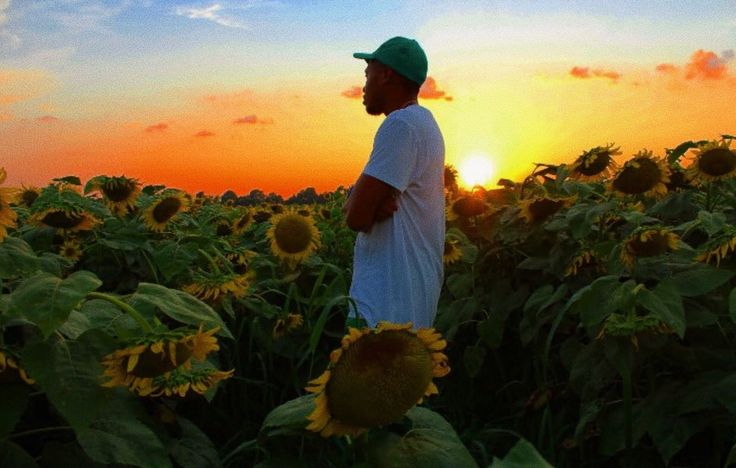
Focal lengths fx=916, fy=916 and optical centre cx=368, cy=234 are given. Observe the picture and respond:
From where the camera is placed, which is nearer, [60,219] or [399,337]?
[399,337]

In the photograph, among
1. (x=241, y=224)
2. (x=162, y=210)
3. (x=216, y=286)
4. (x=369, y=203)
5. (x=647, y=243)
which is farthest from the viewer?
(x=241, y=224)

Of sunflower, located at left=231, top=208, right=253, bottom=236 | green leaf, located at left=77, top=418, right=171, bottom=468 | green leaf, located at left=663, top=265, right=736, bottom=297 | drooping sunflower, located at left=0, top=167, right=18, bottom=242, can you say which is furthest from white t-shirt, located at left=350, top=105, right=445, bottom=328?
sunflower, located at left=231, top=208, right=253, bottom=236

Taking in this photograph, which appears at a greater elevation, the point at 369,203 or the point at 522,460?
the point at 522,460

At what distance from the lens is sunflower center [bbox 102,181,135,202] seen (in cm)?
430

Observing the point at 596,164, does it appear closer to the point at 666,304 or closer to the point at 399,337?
the point at 666,304

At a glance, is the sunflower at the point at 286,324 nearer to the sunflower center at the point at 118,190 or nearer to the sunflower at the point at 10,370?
the sunflower center at the point at 118,190

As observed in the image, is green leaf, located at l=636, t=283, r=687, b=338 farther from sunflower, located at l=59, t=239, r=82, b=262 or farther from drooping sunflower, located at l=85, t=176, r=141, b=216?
drooping sunflower, located at l=85, t=176, r=141, b=216

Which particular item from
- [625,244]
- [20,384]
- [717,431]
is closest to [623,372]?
[717,431]

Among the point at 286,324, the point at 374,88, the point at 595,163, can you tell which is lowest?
the point at 286,324

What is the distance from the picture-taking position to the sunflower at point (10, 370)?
1.60 m

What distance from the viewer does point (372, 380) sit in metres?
1.38

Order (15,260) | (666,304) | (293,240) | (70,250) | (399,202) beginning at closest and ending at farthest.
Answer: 1. (15,260)
2. (666,304)
3. (399,202)
4. (70,250)
5. (293,240)

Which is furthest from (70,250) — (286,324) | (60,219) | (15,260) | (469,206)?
(15,260)

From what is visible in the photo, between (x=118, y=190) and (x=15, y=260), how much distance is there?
2.57 metres
